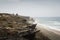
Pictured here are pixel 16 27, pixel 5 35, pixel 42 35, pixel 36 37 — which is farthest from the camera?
pixel 42 35

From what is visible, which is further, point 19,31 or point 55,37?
point 55,37

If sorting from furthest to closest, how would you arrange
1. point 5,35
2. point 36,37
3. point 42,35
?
1. point 42,35
2. point 36,37
3. point 5,35

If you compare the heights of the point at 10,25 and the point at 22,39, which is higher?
the point at 10,25

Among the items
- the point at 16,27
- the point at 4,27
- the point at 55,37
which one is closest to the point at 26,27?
the point at 16,27

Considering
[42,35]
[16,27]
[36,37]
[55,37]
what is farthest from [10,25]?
[55,37]

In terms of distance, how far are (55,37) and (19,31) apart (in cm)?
217

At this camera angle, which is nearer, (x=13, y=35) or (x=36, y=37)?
(x=13, y=35)

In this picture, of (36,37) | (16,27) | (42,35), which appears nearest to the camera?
(16,27)

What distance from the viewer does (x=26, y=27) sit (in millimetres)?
6289

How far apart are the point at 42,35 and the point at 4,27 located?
1.99m

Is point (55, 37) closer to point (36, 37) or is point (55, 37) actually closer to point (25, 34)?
point (36, 37)

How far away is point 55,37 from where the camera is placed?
7441 mm

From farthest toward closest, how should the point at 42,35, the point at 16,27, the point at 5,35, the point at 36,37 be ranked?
the point at 42,35 → the point at 36,37 → the point at 16,27 → the point at 5,35

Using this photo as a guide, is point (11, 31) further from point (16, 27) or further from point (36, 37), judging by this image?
point (36, 37)
